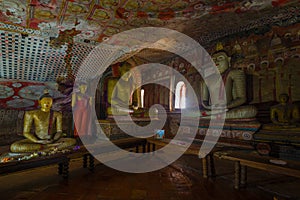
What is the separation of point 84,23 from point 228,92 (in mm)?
4813

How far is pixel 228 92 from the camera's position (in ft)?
18.2

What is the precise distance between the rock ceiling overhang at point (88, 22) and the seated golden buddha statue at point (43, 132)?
91.3 inches

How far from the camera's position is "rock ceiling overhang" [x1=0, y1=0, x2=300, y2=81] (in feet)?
12.7

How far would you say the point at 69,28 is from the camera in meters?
4.71

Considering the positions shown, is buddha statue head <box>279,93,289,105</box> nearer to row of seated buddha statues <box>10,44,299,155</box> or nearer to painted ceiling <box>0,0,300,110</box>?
row of seated buddha statues <box>10,44,299,155</box>

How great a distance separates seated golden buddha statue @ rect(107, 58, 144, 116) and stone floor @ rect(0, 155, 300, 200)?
102 inches

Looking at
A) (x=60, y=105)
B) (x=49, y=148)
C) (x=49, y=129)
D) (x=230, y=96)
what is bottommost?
(x=49, y=148)

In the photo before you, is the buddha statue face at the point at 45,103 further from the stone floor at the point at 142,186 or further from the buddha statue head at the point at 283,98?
the buddha statue head at the point at 283,98

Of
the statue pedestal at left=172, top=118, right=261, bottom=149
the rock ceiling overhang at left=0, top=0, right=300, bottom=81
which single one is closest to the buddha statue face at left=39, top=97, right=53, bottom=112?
the rock ceiling overhang at left=0, top=0, right=300, bottom=81

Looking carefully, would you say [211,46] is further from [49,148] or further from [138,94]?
[49,148]

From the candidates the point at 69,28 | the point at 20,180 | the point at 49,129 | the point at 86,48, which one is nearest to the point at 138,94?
the point at 86,48

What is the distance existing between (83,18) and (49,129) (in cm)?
292

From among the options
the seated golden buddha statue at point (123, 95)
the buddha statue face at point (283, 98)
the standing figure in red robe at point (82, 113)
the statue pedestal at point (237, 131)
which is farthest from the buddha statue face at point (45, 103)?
the buddha statue face at point (283, 98)

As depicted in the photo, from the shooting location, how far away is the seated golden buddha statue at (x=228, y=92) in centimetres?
513
